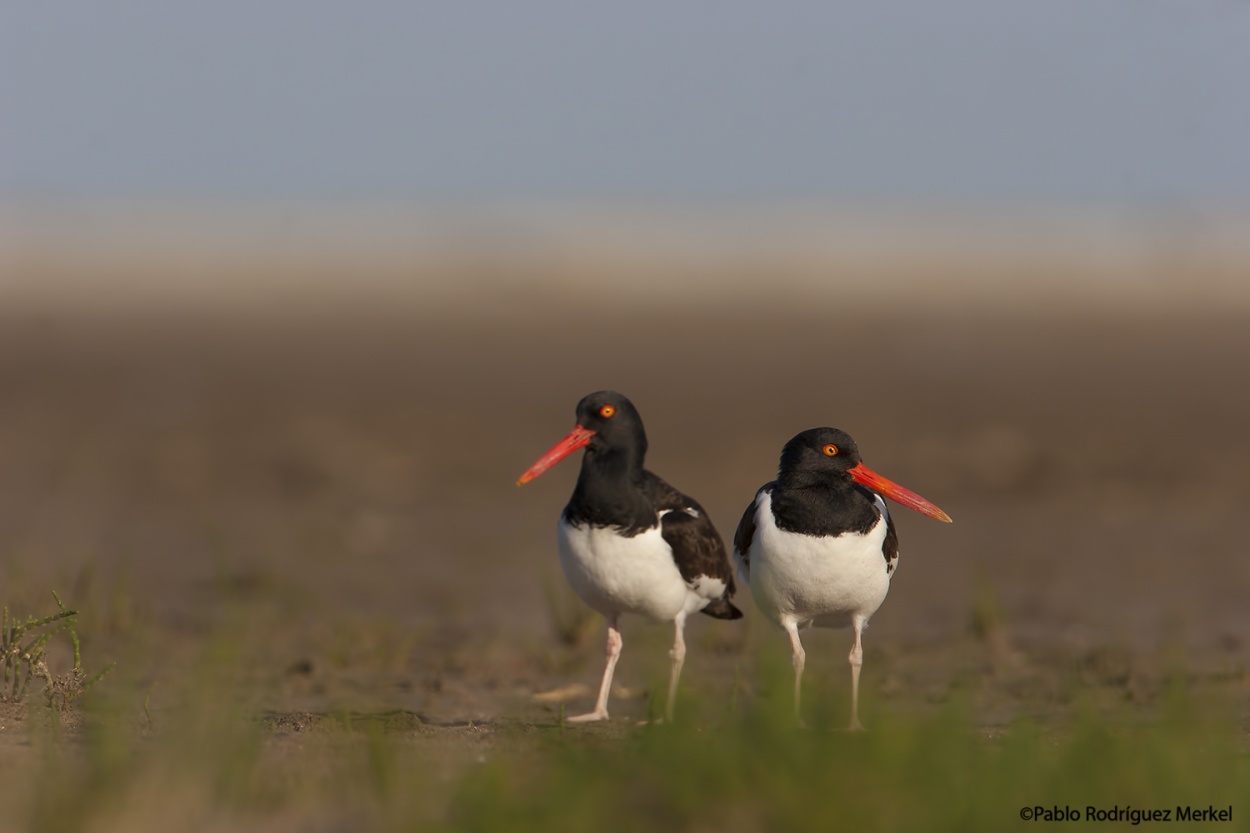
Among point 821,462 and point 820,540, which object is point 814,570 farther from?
point 821,462

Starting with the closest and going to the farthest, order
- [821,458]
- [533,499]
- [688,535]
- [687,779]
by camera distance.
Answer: [687,779] < [821,458] < [688,535] < [533,499]

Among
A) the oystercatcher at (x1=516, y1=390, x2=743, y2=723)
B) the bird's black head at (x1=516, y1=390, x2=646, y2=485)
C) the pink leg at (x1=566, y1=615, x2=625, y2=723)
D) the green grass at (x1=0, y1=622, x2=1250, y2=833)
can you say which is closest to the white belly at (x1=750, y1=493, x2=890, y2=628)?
the oystercatcher at (x1=516, y1=390, x2=743, y2=723)

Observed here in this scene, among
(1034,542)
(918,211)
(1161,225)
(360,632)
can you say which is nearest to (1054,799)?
(360,632)

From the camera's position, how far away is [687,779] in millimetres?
4188

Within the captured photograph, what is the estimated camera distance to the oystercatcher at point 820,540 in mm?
6051

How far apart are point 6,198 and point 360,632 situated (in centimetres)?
10005

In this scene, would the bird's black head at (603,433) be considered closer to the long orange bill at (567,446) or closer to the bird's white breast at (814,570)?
the long orange bill at (567,446)

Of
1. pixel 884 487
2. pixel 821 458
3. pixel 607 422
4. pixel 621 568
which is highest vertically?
pixel 607 422

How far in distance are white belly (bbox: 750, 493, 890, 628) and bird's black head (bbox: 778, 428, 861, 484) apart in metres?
0.18

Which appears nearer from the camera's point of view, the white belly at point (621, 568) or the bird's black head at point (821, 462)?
the bird's black head at point (821, 462)

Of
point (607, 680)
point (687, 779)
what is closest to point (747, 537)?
point (607, 680)

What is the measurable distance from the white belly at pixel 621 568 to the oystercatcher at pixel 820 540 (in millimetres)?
360

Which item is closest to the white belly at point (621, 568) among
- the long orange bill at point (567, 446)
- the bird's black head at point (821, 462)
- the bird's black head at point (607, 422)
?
the long orange bill at point (567, 446)

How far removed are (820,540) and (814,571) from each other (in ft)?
0.40
